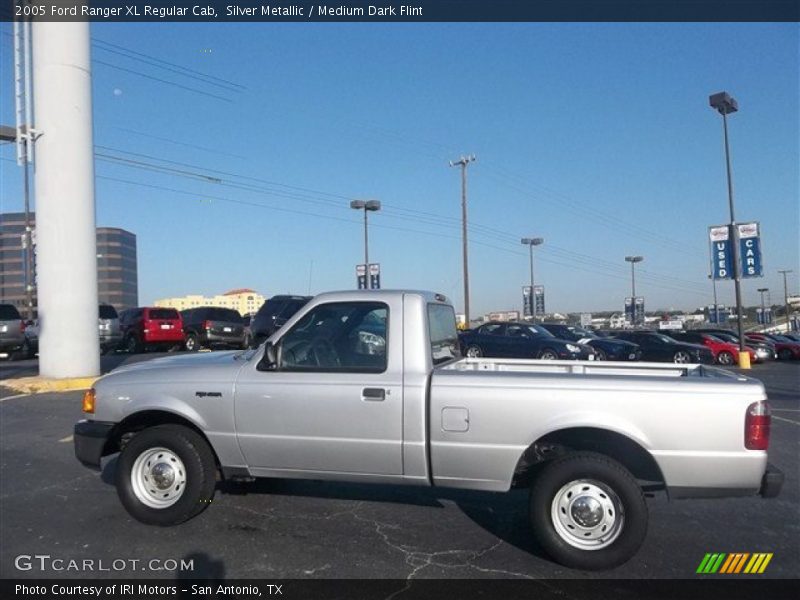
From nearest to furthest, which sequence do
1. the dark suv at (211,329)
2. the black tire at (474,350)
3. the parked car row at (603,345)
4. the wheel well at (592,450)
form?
the wheel well at (592,450)
the parked car row at (603,345)
the black tire at (474,350)
the dark suv at (211,329)

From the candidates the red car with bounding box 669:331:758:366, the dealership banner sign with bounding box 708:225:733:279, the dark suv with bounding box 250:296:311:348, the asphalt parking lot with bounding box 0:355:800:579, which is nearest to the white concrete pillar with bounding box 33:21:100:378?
the dark suv with bounding box 250:296:311:348

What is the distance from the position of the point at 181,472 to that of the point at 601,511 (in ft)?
A: 10.4

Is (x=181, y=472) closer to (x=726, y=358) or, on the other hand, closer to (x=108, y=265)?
(x=726, y=358)

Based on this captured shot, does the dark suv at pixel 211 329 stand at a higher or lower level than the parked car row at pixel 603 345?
higher

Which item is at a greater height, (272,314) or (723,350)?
(272,314)

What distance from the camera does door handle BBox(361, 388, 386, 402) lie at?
15.9 ft

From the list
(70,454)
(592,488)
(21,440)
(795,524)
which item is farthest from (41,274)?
(795,524)

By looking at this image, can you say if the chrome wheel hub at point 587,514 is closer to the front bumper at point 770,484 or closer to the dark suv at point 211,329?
the front bumper at point 770,484

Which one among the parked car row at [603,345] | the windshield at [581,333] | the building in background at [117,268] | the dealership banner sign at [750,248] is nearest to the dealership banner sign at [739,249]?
the dealership banner sign at [750,248]

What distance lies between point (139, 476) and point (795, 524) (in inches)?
209

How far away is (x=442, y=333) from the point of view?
5754 millimetres

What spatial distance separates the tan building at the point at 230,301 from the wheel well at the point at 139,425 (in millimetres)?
42134

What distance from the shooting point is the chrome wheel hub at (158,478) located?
5.21m

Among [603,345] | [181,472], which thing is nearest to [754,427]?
[181,472]
